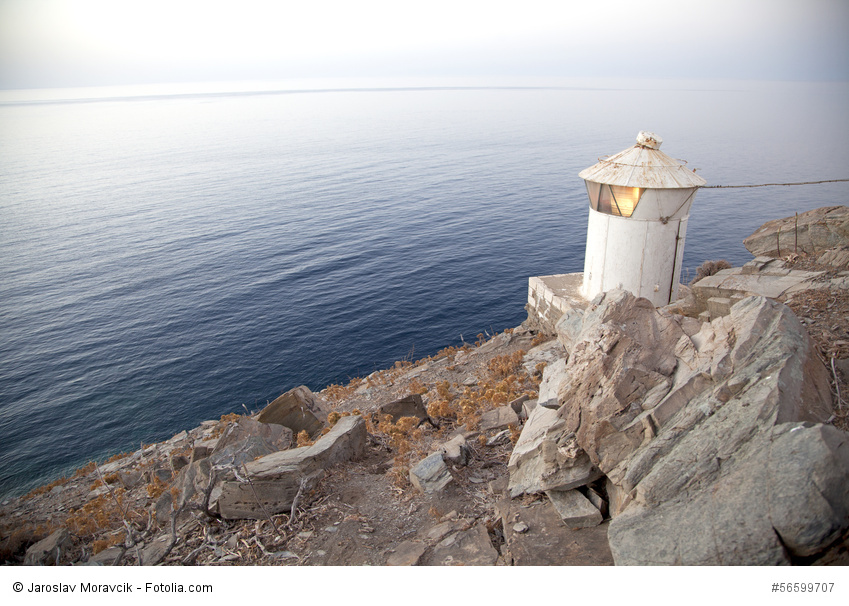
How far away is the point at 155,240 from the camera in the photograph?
44.5m

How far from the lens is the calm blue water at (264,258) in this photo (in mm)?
26094

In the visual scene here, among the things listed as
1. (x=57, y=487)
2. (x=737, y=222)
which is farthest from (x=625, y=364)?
(x=737, y=222)

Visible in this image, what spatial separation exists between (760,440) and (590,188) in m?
13.1

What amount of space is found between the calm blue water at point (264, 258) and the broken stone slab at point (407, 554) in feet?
64.9

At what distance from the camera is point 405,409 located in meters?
12.4

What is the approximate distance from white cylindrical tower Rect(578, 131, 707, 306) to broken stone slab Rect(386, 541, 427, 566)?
37.5 feet

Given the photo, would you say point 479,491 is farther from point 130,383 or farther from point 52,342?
point 52,342

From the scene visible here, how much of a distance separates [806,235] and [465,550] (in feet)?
48.2

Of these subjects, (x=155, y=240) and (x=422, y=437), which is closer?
(x=422, y=437)

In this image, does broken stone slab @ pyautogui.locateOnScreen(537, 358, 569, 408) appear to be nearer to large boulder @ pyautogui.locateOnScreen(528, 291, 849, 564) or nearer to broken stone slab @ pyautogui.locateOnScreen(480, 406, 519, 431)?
large boulder @ pyautogui.locateOnScreen(528, 291, 849, 564)

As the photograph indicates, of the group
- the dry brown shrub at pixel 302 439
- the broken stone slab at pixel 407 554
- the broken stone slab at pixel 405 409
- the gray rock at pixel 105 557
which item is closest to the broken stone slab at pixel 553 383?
the broken stone slab at pixel 407 554

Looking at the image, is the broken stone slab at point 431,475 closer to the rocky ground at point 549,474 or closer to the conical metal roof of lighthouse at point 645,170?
the rocky ground at point 549,474

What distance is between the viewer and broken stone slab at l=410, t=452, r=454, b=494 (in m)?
8.39

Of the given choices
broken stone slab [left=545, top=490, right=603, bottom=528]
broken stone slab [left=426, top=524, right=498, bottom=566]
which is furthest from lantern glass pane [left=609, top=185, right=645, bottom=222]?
broken stone slab [left=426, top=524, right=498, bottom=566]
